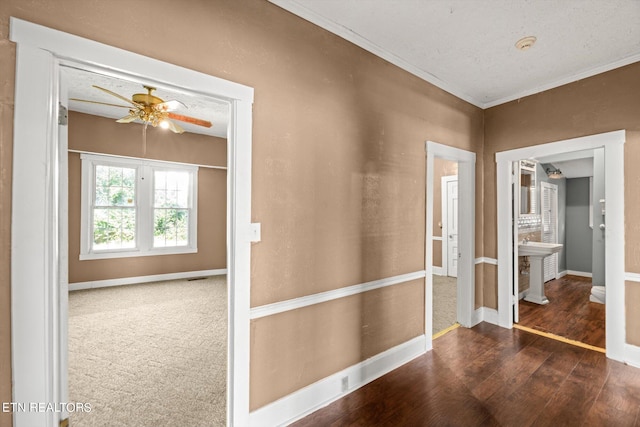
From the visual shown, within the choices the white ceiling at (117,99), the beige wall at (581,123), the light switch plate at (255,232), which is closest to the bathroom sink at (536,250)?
the beige wall at (581,123)

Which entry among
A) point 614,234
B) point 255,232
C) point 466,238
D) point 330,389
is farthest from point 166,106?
point 614,234

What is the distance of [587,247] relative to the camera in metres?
6.02

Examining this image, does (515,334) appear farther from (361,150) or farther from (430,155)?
(361,150)

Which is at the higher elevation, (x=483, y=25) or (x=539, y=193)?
(x=483, y=25)

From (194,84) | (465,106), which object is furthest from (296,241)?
(465,106)

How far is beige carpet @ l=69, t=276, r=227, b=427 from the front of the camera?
2045 mm

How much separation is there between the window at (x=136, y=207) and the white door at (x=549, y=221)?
6.77 meters

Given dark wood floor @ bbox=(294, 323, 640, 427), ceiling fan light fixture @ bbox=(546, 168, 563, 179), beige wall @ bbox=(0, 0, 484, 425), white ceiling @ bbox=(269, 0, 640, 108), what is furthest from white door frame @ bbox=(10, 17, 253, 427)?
ceiling fan light fixture @ bbox=(546, 168, 563, 179)

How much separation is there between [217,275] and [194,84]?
17.6 ft

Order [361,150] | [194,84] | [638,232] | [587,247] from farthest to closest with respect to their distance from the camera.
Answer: [587,247] < [638,232] < [361,150] < [194,84]

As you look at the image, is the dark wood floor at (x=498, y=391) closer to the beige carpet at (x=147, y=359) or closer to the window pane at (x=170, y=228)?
the beige carpet at (x=147, y=359)

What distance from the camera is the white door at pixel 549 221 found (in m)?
5.55

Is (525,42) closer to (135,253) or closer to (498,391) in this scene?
(498,391)

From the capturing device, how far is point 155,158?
5.46 m
